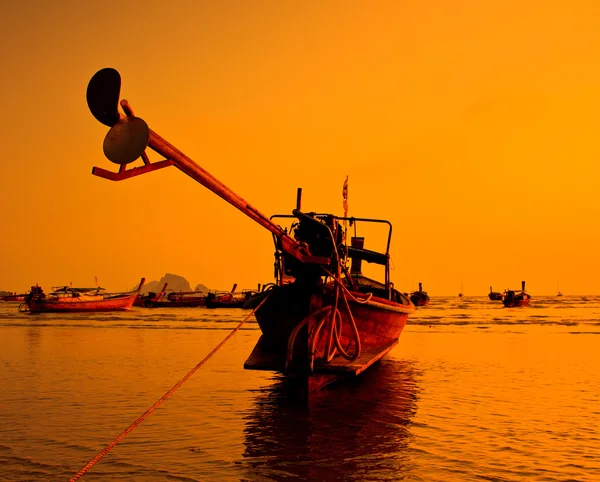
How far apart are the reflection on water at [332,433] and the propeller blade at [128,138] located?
15.3 ft

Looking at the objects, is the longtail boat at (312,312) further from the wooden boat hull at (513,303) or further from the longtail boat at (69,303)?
the wooden boat hull at (513,303)

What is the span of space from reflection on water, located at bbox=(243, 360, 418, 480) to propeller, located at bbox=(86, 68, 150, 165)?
184 inches

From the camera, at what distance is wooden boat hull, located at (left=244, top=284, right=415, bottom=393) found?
1363cm

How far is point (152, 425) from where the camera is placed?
39.7 feet

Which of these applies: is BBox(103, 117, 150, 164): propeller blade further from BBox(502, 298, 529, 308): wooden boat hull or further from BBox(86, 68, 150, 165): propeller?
BBox(502, 298, 529, 308): wooden boat hull

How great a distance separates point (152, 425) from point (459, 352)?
1824 centimetres

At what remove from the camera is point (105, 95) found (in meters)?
7.20

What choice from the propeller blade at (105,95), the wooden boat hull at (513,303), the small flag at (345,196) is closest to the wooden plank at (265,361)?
the small flag at (345,196)

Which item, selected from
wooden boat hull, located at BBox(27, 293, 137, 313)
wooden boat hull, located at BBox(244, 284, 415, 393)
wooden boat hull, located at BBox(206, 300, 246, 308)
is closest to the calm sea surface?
wooden boat hull, located at BBox(244, 284, 415, 393)

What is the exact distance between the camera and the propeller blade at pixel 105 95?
704 centimetres

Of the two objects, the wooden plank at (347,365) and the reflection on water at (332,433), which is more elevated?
the wooden plank at (347,365)

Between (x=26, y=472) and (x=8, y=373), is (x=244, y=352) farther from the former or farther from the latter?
(x=26, y=472)

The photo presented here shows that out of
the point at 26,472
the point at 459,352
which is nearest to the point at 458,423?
the point at 26,472

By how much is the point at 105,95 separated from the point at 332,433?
7.09 m
